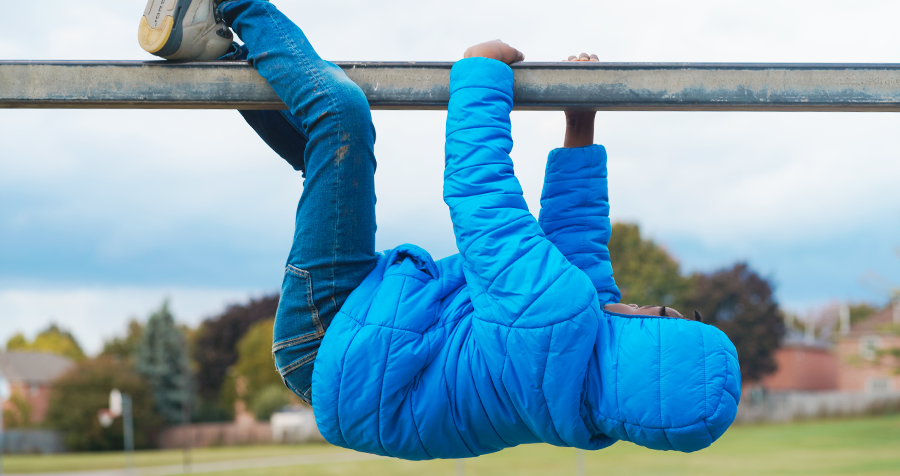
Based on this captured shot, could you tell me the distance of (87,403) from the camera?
124ft

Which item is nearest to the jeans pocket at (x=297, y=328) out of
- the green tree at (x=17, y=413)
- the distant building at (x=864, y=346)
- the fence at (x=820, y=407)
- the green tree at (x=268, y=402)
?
the fence at (x=820, y=407)

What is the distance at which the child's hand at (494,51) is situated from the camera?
6.39 feet

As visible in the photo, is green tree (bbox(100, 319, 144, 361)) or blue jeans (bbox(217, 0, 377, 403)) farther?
green tree (bbox(100, 319, 144, 361))

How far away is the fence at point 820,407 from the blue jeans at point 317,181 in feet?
129

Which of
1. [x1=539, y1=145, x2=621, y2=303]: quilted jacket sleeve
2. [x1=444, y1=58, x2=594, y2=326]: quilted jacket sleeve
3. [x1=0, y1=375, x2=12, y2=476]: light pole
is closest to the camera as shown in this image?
[x1=444, y1=58, x2=594, y2=326]: quilted jacket sleeve

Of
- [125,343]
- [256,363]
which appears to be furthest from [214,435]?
[125,343]

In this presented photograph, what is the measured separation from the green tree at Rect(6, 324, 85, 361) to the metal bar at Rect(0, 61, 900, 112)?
66.3m

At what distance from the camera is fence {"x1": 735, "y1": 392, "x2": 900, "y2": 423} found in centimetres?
3716

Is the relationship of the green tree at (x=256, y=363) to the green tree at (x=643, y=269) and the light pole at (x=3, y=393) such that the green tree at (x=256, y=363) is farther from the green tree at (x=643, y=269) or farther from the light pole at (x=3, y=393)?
the green tree at (x=643, y=269)

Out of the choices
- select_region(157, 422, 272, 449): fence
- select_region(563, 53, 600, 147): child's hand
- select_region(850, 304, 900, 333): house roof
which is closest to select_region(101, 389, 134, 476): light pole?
select_region(157, 422, 272, 449): fence

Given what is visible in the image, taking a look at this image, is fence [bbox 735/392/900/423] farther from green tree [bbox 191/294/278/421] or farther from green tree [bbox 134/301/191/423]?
green tree [bbox 134/301/191/423]

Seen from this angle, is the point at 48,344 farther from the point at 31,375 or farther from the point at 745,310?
the point at 745,310

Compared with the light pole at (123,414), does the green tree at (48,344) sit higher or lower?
higher

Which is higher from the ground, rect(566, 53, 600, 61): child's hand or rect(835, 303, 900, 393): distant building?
rect(566, 53, 600, 61): child's hand
